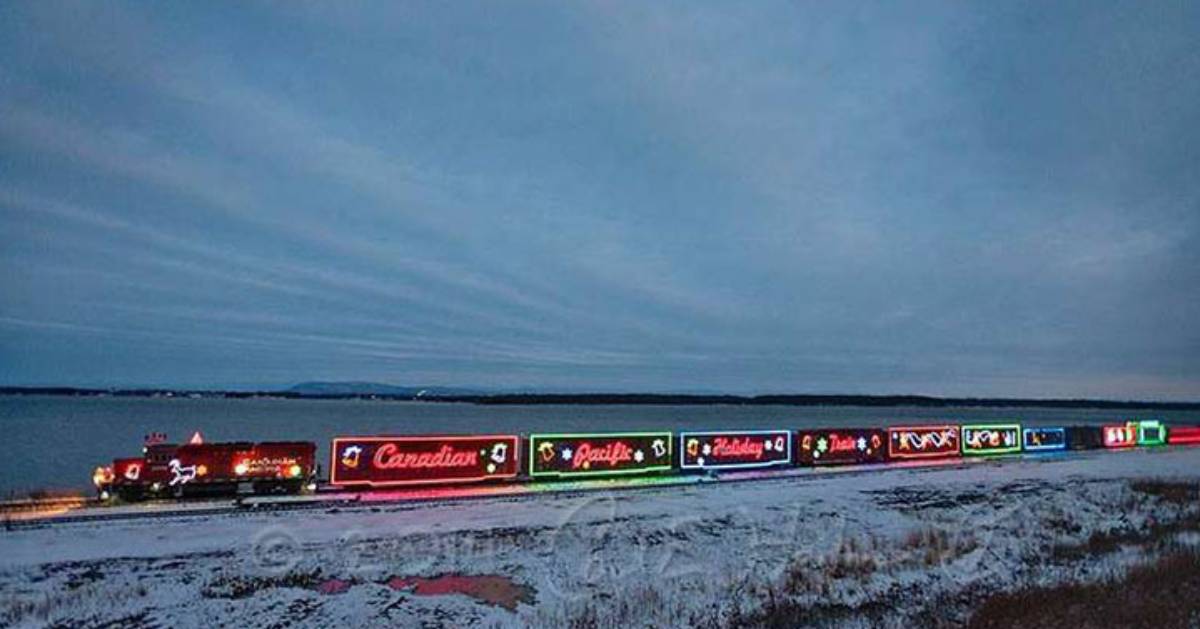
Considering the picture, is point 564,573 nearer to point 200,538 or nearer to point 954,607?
point 954,607

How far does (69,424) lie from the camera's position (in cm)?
13150

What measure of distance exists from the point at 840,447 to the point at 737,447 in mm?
8720

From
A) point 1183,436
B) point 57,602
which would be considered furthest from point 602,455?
point 1183,436

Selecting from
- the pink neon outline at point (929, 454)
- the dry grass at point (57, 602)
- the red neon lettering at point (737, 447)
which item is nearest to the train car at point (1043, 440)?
the pink neon outline at point (929, 454)

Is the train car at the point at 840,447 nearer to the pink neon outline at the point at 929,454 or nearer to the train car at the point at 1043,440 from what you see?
the pink neon outline at the point at 929,454

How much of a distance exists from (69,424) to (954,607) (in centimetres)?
15205

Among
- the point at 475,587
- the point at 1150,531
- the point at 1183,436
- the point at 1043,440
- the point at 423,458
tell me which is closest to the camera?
the point at 475,587

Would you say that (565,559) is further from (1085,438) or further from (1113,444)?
(1113,444)

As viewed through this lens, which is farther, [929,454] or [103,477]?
[929,454]

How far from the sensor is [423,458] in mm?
34312

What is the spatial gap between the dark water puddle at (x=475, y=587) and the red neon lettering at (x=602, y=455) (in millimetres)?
19405

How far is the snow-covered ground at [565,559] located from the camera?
16000 millimetres

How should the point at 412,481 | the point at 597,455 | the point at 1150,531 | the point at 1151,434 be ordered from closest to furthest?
the point at 1150,531, the point at 412,481, the point at 597,455, the point at 1151,434

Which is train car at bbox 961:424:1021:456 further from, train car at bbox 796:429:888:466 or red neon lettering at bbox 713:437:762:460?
red neon lettering at bbox 713:437:762:460
